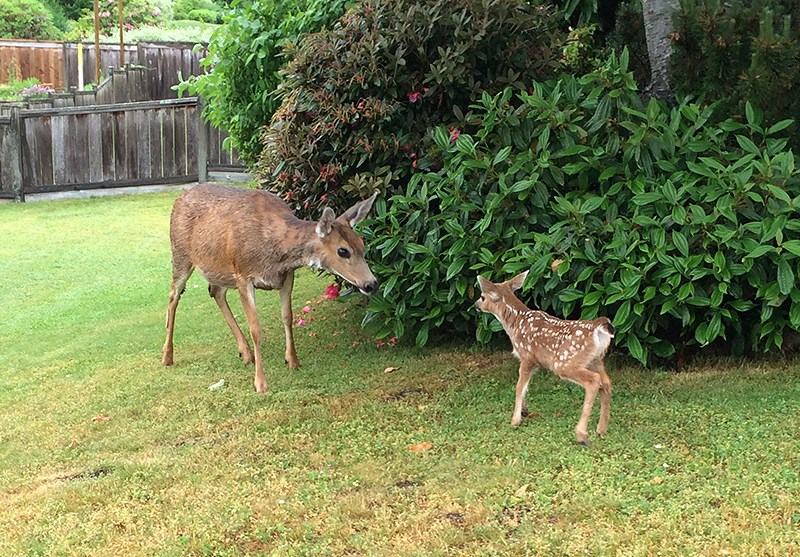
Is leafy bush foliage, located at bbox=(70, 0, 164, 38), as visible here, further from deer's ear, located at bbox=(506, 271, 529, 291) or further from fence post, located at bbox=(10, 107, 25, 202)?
deer's ear, located at bbox=(506, 271, 529, 291)

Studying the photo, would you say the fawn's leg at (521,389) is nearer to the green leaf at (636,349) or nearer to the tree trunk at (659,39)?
the green leaf at (636,349)

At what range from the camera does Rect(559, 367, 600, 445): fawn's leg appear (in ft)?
17.4

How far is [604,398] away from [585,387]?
0.61 feet

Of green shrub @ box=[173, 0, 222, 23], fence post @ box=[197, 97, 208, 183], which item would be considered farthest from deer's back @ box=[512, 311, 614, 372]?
green shrub @ box=[173, 0, 222, 23]

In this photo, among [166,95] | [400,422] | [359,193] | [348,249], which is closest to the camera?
[400,422]

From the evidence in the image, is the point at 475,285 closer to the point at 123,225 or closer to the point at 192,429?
the point at 192,429

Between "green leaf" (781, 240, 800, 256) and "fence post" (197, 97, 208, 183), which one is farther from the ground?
"green leaf" (781, 240, 800, 256)

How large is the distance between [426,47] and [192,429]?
11.0 ft

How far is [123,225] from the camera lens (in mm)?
15922

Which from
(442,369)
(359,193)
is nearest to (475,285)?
(442,369)

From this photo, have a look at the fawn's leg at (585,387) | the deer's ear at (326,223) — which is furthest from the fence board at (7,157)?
the fawn's leg at (585,387)

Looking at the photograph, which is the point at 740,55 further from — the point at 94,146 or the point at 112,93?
the point at 112,93

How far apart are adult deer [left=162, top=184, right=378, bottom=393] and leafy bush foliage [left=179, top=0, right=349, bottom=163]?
2.44m

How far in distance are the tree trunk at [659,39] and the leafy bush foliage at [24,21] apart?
28.1m
